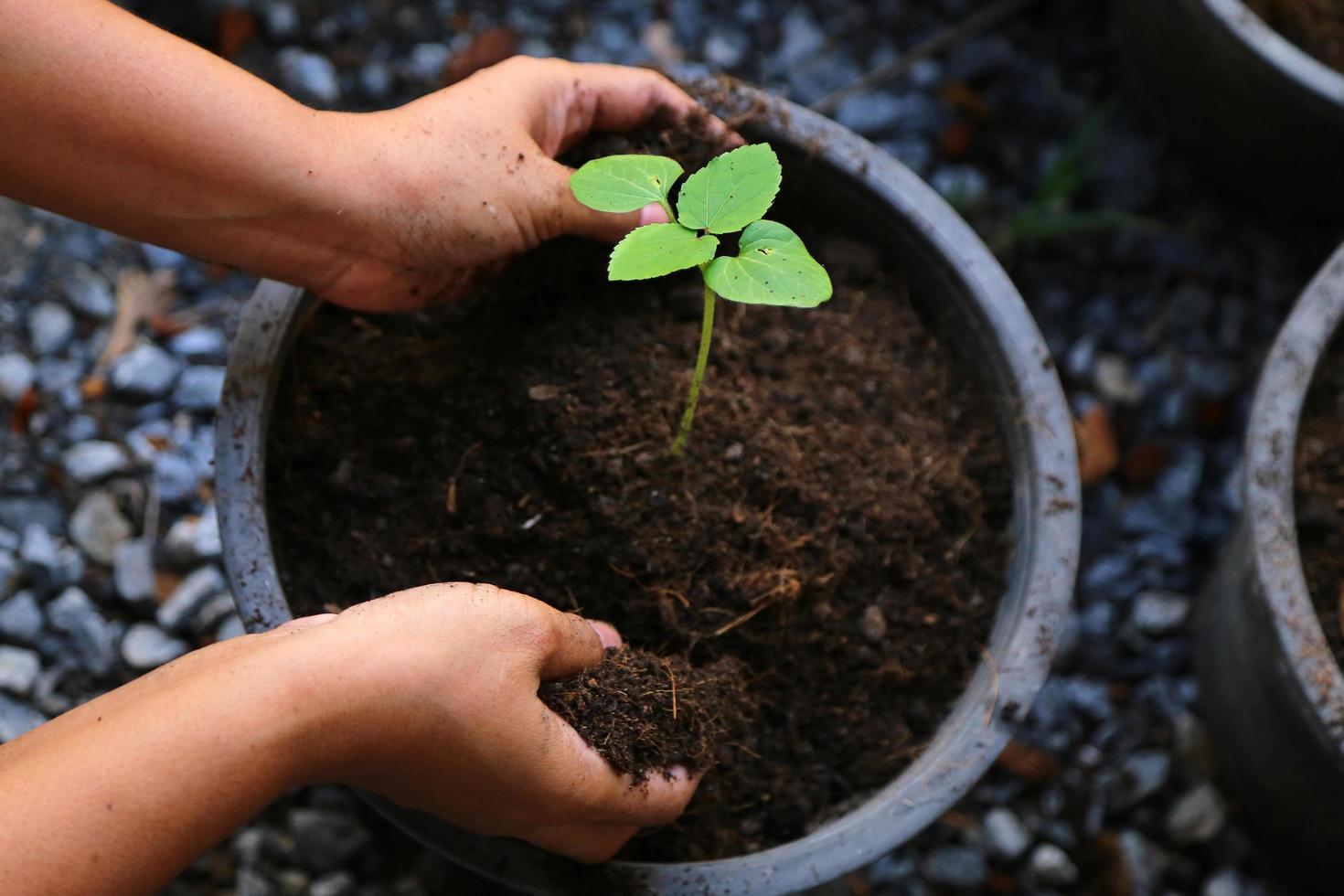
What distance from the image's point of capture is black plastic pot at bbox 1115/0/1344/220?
1.45 metres

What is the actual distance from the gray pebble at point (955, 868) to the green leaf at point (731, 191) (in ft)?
3.08

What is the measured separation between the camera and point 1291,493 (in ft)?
3.86

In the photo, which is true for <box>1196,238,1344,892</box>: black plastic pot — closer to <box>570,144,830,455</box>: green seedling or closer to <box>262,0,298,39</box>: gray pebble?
<box>570,144,830,455</box>: green seedling

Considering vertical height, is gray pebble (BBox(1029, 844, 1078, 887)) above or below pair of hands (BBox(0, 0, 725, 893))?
below

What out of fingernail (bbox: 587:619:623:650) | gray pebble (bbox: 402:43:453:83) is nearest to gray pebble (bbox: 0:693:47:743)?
fingernail (bbox: 587:619:623:650)

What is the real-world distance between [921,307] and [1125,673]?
2.15 ft

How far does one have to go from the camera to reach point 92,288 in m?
1.63

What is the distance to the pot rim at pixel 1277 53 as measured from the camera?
56.3 inches

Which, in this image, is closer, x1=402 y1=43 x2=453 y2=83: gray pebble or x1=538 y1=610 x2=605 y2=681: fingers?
x1=538 y1=610 x2=605 y2=681: fingers

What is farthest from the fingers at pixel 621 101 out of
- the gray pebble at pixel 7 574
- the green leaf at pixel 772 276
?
the gray pebble at pixel 7 574

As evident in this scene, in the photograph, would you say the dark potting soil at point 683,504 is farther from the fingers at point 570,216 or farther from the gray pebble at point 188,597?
the gray pebble at point 188,597

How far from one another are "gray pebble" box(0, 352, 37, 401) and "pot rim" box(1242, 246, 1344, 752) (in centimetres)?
153

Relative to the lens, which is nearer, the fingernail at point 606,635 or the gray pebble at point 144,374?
the fingernail at point 606,635

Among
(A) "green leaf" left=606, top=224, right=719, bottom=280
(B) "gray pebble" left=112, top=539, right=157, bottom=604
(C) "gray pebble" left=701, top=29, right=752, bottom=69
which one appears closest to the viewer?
(A) "green leaf" left=606, top=224, right=719, bottom=280
